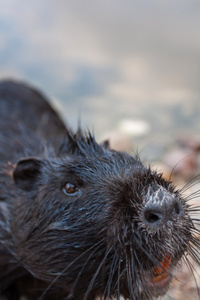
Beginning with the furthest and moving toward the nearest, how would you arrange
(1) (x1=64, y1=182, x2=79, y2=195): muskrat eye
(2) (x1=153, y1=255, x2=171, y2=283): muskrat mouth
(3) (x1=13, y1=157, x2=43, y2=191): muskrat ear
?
1. (3) (x1=13, y1=157, x2=43, y2=191): muskrat ear
2. (1) (x1=64, y1=182, x2=79, y2=195): muskrat eye
3. (2) (x1=153, y1=255, x2=171, y2=283): muskrat mouth

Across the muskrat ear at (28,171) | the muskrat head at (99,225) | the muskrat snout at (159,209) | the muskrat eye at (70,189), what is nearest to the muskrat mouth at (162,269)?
the muskrat head at (99,225)

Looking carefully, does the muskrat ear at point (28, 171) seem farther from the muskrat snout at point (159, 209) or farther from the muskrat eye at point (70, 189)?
the muskrat snout at point (159, 209)

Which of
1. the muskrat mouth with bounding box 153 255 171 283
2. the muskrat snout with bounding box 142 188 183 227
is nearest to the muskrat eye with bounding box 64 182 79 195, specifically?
the muskrat snout with bounding box 142 188 183 227

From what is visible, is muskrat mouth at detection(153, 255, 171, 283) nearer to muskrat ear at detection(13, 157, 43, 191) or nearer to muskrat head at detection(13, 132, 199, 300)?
muskrat head at detection(13, 132, 199, 300)

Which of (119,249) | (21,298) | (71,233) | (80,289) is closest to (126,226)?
(119,249)

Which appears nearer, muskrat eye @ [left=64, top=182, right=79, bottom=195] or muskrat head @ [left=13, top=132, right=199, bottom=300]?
muskrat head @ [left=13, top=132, right=199, bottom=300]
